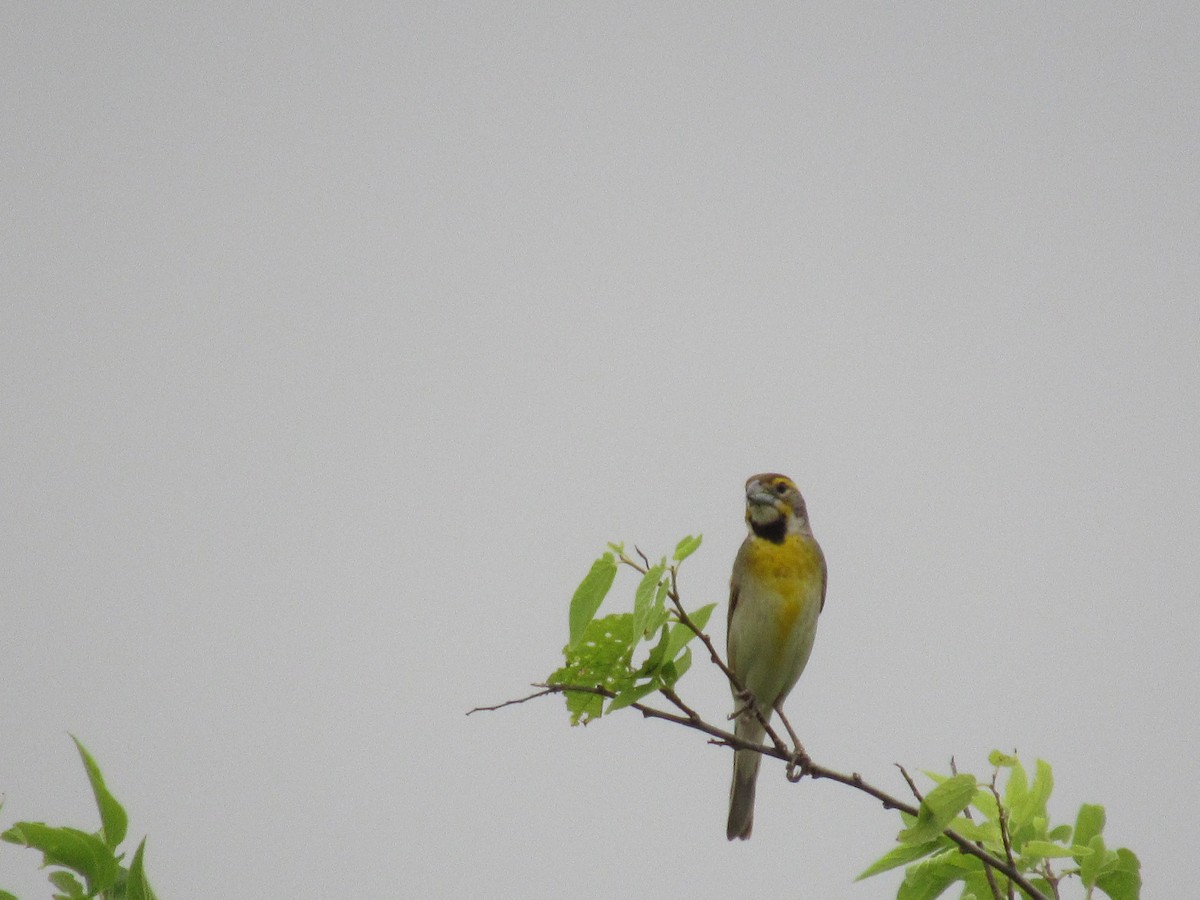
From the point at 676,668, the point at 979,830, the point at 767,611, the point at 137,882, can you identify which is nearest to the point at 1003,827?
the point at 979,830

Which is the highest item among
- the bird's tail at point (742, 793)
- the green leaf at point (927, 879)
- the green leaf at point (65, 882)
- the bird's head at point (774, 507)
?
the bird's head at point (774, 507)

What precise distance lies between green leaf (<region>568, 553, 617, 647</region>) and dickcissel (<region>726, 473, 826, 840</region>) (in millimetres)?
4136

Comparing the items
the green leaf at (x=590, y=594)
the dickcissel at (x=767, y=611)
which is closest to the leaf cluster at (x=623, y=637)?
the green leaf at (x=590, y=594)

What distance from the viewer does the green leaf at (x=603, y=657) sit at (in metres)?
3.72

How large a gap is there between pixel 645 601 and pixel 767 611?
4258 mm

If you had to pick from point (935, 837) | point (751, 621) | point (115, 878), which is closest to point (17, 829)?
point (115, 878)

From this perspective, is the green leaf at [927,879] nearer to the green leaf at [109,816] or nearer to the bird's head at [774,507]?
the green leaf at [109,816]

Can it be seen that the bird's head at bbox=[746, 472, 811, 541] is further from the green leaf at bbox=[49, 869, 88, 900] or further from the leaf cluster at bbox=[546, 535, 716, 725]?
the green leaf at bbox=[49, 869, 88, 900]

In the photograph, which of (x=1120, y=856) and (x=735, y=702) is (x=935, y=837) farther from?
(x=735, y=702)

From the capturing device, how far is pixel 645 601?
359 centimetres

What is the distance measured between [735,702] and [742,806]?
697mm

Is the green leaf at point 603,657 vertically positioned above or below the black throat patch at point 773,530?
below

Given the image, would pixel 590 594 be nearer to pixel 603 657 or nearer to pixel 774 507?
pixel 603 657

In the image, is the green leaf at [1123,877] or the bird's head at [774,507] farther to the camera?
the bird's head at [774,507]
